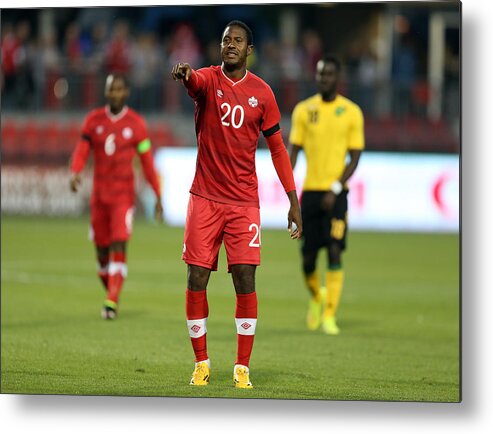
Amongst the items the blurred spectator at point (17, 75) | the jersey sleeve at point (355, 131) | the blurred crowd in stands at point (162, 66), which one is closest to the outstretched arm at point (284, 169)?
the jersey sleeve at point (355, 131)

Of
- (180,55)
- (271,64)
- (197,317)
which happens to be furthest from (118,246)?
(271,64)

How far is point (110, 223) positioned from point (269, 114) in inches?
135

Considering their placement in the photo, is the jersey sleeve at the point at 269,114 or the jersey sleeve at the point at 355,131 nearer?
the jersey sleeve at the point at 269,114

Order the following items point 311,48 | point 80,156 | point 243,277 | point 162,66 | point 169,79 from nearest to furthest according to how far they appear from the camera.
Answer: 1. point 243,277
2. point 80,156
3. point 169,79
4. point 162,66
5. point 311,48

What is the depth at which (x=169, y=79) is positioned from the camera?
17500 mm

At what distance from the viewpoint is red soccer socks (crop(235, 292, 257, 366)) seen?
21.9 feet

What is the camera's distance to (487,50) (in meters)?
6.53

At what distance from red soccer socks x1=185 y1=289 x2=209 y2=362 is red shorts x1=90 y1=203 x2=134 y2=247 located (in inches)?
120

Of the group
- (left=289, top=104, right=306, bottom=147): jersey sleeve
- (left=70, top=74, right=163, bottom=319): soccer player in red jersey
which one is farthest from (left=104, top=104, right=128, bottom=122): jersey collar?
(left=289, top=104, right=306, bottom=147): jersey sleeve

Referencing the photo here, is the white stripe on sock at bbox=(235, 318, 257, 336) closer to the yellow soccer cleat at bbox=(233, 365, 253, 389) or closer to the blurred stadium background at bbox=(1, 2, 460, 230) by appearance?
the yellow soccer cleat at bbox=(233, 365, 253, 389)

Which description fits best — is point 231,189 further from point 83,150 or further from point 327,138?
point 83,150

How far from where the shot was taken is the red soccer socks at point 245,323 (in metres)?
6.68

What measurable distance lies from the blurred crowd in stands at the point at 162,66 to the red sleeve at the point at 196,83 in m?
9.04

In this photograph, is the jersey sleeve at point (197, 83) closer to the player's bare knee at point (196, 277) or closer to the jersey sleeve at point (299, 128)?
the player's bare knee at point (196, 277)
